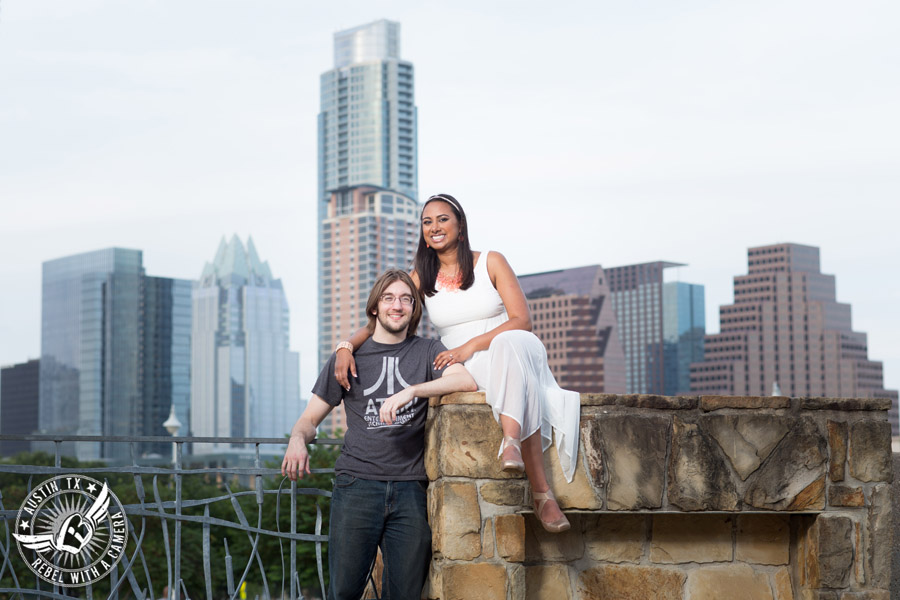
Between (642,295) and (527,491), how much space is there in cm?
16222

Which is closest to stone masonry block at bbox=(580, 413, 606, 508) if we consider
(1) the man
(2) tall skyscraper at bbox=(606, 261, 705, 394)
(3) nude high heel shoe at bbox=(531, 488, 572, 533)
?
(3) nude high heel shoe at bbox=(531, 488, 572, 533)

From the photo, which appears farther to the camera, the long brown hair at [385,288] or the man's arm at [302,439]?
the long brown hair at [385,288]

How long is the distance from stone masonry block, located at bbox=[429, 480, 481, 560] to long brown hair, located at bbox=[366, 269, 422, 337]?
0.73 meters

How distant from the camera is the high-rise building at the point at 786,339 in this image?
456 feet

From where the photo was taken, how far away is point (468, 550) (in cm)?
366

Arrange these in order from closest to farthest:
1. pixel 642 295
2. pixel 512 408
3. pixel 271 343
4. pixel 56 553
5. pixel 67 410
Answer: pixel 512 408 < pixel 56 553 < pixel 67 410 < pixel 642 295 < pixel 271 343

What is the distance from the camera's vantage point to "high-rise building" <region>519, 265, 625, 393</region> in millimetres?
134125

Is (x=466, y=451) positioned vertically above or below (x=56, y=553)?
above

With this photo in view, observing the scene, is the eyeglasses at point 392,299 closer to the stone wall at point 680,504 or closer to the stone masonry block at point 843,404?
the stone wall at point 680,504

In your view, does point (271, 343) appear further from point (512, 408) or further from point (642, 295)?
point (512, 408)

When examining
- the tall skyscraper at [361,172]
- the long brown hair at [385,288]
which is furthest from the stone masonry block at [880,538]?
the tall skyscraper at [361,172]

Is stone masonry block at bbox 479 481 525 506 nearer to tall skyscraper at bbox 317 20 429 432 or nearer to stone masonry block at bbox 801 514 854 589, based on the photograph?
stone masonry block at bbox 801 514 854 589

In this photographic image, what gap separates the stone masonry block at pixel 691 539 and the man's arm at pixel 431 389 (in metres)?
0.98

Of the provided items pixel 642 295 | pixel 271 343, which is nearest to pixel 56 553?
pixel 642 295
